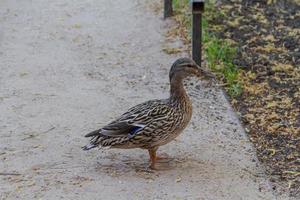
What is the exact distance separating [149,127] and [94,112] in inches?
52.5

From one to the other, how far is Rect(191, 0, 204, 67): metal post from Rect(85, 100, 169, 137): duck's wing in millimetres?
2040

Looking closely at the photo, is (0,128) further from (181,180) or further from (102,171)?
(181,180)

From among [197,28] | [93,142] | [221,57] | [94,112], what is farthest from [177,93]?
[221,57]

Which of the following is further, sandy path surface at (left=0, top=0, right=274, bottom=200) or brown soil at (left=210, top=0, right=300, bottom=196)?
brown soil at (left=210, top=0, right=300, bottom=196)

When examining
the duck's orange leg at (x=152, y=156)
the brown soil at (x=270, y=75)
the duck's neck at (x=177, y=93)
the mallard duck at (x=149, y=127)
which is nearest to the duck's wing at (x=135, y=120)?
the mallard duck at (x=149, y=127)

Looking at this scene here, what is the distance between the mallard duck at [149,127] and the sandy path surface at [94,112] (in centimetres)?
21

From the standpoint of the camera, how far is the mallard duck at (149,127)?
5496mm

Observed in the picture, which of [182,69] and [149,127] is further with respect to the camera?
[182,69]

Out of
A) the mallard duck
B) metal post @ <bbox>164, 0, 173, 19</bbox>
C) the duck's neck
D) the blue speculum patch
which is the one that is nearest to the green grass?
metal post @ <bbox>164, 0, 173, 19</bbox>

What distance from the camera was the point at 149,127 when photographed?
5492mm

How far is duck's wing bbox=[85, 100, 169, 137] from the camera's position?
5.51 metres

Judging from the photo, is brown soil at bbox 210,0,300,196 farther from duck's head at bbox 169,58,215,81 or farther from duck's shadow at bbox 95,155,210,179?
duck's head at bbox 169,58,215,81

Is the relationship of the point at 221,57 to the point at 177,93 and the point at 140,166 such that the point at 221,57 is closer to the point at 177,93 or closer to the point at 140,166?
the point at 177,93

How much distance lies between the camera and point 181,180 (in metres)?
5.48
